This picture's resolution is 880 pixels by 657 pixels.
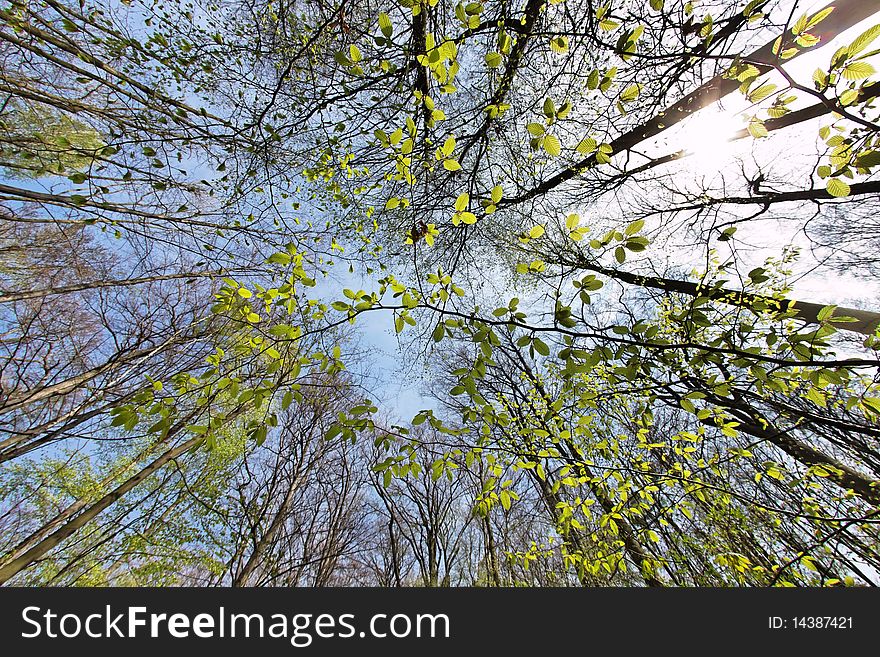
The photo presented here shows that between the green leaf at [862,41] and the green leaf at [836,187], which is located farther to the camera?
the green leaf at [836,187]

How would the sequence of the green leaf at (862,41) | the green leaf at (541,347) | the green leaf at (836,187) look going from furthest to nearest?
the green leaf at (836,187) < the green leaf at (541,347) < the green leaf at (862,41)

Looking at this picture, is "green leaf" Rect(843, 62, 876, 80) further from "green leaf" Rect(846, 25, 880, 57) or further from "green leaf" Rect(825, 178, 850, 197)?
"green leaf" Rect(825, 178, 850, 197)

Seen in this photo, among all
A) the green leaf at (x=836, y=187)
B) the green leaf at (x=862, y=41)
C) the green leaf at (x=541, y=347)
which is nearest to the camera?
the green leaf at (x=862, y=41)

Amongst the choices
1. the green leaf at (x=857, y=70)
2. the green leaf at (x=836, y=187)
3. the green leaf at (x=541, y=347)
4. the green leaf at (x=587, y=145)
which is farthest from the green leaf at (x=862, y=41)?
the green leaf at (x=541, y=347)

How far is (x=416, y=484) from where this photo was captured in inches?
423

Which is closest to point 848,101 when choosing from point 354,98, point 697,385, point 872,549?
point 697,385

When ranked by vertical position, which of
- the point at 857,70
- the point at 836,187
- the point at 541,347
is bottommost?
the point at 541,347

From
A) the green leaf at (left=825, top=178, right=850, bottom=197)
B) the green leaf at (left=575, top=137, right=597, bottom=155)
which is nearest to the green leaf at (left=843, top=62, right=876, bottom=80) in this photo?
the green leaf at (left=825, top=178, right=850, bottom=197)

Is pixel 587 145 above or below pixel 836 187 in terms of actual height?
above

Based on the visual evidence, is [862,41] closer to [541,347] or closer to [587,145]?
[587,145]

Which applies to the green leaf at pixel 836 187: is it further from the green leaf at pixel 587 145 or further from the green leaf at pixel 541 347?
the green leaf at pixel 541 347

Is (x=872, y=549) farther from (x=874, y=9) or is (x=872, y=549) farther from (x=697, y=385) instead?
(x=874, y=9)

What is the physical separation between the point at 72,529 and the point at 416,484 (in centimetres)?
818

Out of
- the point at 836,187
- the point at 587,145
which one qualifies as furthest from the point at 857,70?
the point at 587,145
